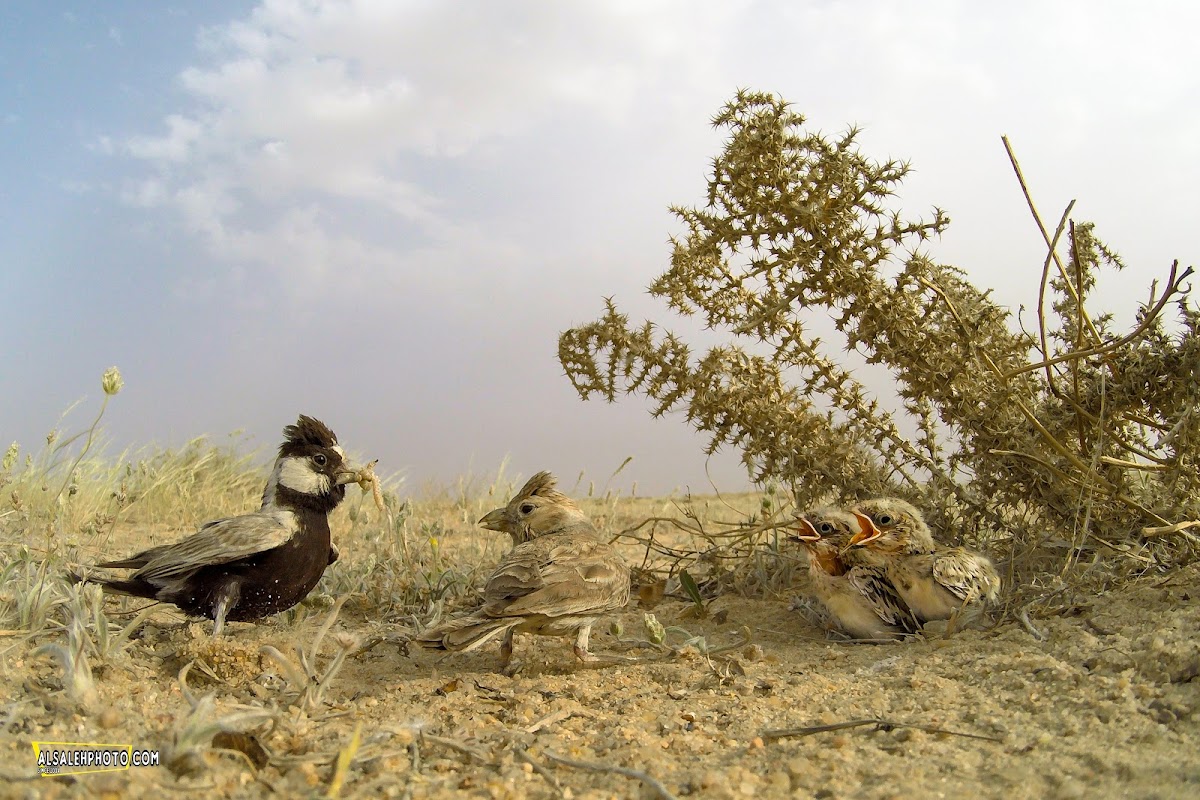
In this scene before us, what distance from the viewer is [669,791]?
240cm

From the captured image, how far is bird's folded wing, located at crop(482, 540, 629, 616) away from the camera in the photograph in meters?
3.75

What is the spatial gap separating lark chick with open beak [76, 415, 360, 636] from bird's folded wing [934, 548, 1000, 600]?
131 inches

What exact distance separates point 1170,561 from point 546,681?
129 inches

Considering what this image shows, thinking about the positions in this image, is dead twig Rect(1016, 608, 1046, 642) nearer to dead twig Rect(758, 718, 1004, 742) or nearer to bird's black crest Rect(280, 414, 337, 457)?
dead twig Rect(758, 718, 1004, 742)

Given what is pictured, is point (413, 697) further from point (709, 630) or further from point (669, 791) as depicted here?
point (709, 630)

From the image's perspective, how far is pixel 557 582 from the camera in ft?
12.6

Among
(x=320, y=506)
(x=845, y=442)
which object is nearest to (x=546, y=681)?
(x=320, y=506)

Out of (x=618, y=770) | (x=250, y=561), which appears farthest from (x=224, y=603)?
(x=618, y=770)

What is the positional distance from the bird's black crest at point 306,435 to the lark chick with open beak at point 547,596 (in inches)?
57.2

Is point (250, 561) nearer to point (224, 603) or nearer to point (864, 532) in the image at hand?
point (224, 603)

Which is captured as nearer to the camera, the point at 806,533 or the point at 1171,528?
the point at 1171,528

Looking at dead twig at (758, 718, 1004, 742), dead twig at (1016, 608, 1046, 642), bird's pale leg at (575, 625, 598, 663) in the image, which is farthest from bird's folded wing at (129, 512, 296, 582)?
dead twig at (1016, 608, 1046, 642)

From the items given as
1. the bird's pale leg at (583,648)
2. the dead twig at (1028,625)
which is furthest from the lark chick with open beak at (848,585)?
the bird's pale leg at (583,648)

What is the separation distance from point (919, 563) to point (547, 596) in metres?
1.99
